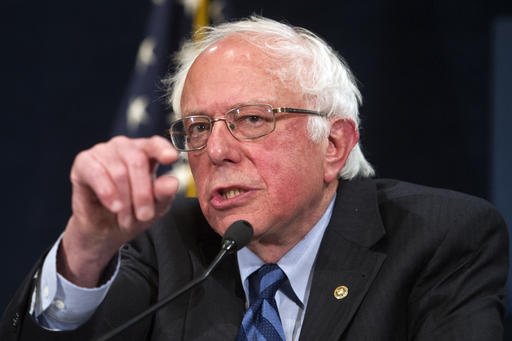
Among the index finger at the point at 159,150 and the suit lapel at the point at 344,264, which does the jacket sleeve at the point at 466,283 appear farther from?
the index finger at the point at 159,150

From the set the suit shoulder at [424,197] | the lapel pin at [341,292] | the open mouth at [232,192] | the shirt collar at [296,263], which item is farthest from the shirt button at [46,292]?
the suit shoulder at [424,197]

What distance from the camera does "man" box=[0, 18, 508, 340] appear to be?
6.00 feet

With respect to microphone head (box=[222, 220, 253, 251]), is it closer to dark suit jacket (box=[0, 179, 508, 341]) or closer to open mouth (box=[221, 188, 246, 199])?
open mouth (box=[221, 188, 246, 199])

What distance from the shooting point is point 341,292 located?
1.90 meters

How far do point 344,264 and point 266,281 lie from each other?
8.3 inches

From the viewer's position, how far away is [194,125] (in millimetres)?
→ 1971

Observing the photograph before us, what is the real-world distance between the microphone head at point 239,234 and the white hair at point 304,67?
0.48m

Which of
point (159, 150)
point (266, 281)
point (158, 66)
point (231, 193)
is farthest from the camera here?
point (158, 66)

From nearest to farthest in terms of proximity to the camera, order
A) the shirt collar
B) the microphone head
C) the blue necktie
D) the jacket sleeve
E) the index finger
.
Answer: the index finger
the microphone head
the jacket sleeve
the blue necktie
the shirt collar

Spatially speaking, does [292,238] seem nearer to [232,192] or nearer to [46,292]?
[232,192]

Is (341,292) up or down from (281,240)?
down

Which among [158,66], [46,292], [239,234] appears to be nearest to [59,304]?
[46,292]

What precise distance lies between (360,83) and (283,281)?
152 cm

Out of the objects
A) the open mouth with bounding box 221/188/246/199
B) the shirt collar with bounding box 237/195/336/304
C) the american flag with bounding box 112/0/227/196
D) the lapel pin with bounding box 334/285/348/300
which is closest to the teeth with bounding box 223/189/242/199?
the open mouth with bounding box 221/188/246/199
